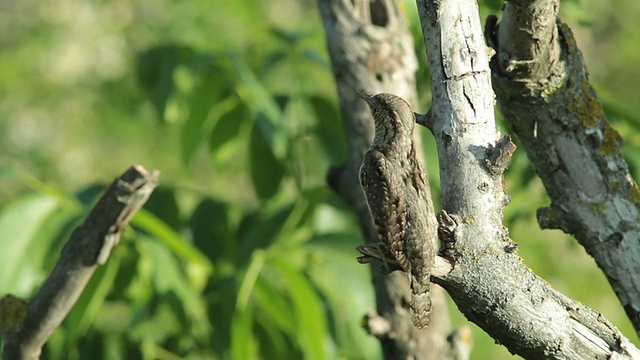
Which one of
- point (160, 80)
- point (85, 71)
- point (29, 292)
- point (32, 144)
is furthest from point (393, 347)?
point (32, 144)

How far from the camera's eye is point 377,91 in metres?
3.04

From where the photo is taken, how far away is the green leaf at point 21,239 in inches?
122

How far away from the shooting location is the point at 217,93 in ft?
12.7

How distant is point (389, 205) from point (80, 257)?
0.81 metres

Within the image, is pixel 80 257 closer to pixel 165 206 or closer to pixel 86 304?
pixel 86 304

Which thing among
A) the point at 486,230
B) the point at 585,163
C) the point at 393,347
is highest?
the point at 585,163

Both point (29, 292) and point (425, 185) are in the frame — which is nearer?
point (425, 185)

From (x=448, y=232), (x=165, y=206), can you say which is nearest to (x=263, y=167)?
(x=165, y=206)

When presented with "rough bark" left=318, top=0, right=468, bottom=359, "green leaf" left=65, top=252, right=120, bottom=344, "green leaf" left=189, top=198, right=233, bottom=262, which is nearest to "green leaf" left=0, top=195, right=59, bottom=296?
"green leaf" left=65, top=252, right=120, bottom=344

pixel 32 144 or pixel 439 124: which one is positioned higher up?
pixel 439 124

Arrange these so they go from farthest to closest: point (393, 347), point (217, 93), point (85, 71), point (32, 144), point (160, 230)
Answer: point (32, 144) < point (85, 71) < point (217, 93) < point (160, 230) < point (393, 347)

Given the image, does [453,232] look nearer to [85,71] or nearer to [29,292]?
[29,292]

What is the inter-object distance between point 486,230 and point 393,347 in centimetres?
121

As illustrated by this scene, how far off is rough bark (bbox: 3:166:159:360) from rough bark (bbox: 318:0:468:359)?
105 centimetres
